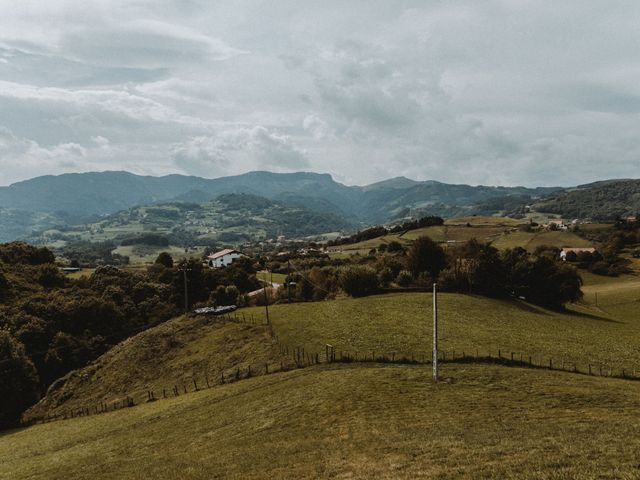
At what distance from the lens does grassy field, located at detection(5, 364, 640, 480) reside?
65.5ft

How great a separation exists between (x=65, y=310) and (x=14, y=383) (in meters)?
35.1

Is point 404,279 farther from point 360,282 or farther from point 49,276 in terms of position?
point 49,276

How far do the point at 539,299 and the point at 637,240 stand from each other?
112067 millimetres

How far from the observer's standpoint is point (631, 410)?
94.9 ft

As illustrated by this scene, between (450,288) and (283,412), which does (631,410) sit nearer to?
(283,412)

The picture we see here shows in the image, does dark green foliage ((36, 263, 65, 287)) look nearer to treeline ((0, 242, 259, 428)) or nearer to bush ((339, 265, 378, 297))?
treeline ((0, 242, 259, 428))

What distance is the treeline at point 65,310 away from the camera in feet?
223

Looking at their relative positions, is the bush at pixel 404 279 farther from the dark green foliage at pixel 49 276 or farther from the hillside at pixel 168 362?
the dark green foliage at pixel 49 276

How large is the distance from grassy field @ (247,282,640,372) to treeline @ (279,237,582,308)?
612 cm

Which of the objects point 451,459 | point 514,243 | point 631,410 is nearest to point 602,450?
point 451,459

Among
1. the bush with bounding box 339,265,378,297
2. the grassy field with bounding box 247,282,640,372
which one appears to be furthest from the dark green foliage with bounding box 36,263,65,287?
the bush with bounding box 339,265,378,297

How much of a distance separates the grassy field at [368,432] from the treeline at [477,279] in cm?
4728

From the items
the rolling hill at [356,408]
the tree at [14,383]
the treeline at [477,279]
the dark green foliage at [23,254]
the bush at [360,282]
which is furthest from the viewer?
the dark green foliage at [23,254]

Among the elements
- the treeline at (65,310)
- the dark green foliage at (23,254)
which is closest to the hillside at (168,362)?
the treeline at (65,310)
